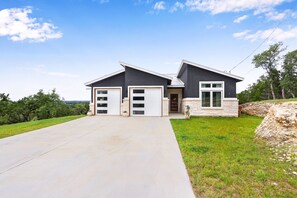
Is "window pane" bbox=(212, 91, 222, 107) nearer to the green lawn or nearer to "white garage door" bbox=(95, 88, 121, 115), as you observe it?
the green lawn

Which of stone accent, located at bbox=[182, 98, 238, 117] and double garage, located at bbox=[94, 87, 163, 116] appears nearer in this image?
stone accent, located at bbox=[182, 98, 238, 117]

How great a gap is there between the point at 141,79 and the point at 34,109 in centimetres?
2252

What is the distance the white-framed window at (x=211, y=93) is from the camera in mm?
12242

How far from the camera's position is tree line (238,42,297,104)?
25.4 meters

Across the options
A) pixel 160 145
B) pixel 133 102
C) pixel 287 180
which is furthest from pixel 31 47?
pixel 287 180

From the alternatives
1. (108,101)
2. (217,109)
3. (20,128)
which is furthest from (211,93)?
(20,128)

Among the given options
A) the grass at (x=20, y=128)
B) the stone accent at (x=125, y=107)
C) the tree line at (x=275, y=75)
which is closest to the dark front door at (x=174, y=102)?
the stone accent at (x=125, y=107)

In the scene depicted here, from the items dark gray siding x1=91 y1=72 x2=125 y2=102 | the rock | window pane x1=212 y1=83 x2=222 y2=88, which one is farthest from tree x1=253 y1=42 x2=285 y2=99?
dark gray siding x1=91 y1=72 x2=125 y2=102

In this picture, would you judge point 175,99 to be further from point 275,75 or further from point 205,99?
point 275,75

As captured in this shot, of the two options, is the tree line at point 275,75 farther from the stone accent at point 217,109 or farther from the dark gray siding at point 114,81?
the dark gray siding at point 114,81

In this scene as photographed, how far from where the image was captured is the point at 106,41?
15492mm

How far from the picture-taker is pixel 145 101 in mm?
12477

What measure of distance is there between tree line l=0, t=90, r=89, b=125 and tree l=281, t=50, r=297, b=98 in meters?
34.2

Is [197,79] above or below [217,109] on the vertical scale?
above
